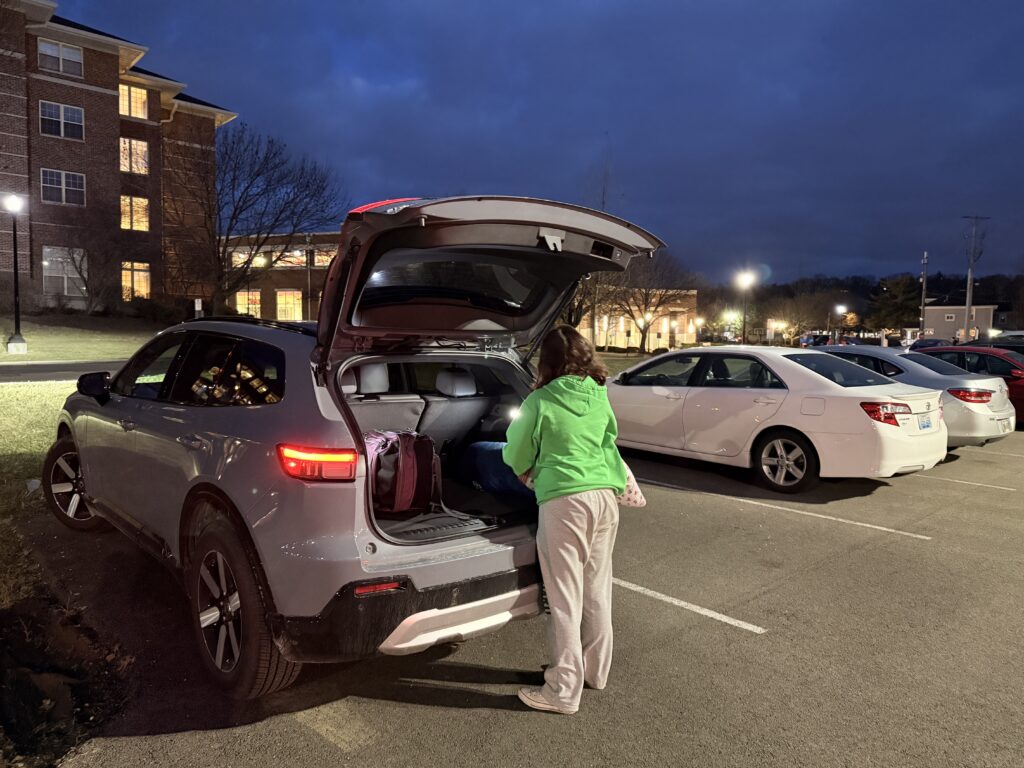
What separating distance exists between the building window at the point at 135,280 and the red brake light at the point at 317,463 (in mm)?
40874

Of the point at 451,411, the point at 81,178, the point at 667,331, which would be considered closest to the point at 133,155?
the point at 81,178

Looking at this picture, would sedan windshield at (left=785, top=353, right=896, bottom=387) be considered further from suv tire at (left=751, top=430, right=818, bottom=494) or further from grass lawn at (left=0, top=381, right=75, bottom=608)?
grass lawn at (left=0, top=381, right=75, bottom=608)

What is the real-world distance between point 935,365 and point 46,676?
11475mm

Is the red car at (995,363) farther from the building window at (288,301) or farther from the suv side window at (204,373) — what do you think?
the building window at (288,301)

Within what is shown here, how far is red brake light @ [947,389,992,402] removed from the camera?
9.20 meters

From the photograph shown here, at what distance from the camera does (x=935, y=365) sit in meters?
10.9

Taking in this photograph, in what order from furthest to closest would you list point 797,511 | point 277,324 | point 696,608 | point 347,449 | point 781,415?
point 781,415 → point 797,511 → point 696,608 → point 277,324 → point 347,449

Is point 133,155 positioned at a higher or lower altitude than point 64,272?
higher

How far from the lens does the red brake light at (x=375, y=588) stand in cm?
294

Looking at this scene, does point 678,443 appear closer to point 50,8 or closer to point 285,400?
point 285,400

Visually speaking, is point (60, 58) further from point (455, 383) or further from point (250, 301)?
point (455, 383)

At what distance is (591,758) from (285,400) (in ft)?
6.53

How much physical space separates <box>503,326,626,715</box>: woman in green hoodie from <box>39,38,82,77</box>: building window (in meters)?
44.1

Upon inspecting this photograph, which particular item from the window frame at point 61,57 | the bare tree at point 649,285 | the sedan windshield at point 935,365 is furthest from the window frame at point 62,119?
the sedan windshield at point 935,365
